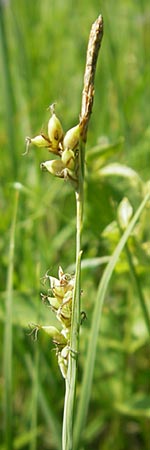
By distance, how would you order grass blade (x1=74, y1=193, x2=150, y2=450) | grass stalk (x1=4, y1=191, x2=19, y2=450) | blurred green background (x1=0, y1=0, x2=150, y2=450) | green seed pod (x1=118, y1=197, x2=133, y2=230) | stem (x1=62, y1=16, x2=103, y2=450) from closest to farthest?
stem (x1=62, y1=16, x2=103, y2=450)
grass blade (x1=74, y1=193, x2=150, y2=450)
grass stalk (x1=4, y1=191, x2=19, y2=450)
green seed pod (x1=118, y1=197, x2=133, y2=230)
blurred green background (x1=0, y1=0, x2=150, y2=450)

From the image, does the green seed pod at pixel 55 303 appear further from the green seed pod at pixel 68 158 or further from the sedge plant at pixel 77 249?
the green seed pod at pixel 68 158

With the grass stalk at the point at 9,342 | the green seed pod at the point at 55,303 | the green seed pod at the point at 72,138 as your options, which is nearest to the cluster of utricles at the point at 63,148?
the green seed pod at the point at 72,138

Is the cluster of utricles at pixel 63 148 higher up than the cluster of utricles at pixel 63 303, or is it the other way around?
the cluster of utricles at pixel 63 148

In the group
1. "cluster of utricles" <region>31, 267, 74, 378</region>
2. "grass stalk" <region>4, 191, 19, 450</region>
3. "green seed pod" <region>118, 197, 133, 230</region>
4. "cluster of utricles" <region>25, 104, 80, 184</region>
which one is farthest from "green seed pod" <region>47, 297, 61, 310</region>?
"green seed pod" <region>118, 197, 133, 230</region>

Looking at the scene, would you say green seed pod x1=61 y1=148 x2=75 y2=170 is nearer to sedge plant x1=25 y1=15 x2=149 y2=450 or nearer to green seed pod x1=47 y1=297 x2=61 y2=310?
sedge plant x1=25 y1=15 x2=149 y2=450

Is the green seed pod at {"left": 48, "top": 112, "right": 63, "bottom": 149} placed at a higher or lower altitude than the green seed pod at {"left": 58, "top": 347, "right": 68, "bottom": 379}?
higher

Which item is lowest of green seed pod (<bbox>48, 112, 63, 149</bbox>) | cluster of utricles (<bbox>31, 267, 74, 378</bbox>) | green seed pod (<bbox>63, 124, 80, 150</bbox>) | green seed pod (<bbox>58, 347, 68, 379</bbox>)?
green seed pod (<bbox>58, 347, 68, 379</bbox>)

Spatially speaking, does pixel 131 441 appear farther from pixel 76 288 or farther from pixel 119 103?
pixel 76 288

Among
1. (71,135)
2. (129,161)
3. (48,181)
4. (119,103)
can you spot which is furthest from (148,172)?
(71,135)
